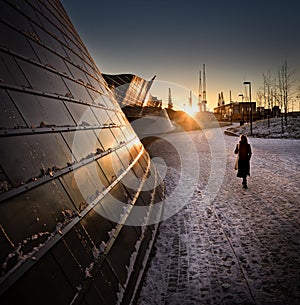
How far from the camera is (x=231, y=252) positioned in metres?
4.05

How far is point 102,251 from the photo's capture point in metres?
2.38

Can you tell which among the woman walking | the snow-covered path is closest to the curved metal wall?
the snow-covered path

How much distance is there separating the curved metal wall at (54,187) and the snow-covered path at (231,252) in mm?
497

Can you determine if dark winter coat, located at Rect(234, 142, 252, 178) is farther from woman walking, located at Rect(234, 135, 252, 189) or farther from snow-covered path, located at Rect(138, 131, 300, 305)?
snow-covered path, located at Rect(138, 131, 300, 305)

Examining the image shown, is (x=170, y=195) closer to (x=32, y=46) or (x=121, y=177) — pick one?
(x=121, y=177)

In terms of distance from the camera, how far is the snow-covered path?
3.11m

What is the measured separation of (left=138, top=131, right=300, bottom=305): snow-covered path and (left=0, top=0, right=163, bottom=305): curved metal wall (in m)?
0.50

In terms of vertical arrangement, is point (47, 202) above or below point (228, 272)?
above

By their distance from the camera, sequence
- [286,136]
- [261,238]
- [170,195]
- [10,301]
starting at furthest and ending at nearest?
1. [286,136]
2. [170,195]
3. [261,238]
4. [10,301]

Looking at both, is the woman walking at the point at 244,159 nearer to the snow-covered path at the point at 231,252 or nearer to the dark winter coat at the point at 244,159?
the dark winter coat at the point at 244,159

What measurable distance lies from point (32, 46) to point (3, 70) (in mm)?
960

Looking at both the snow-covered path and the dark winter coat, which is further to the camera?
the dark winter coat

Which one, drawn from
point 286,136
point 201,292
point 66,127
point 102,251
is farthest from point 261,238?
point 286,136

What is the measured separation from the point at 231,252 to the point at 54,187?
3.15 m
